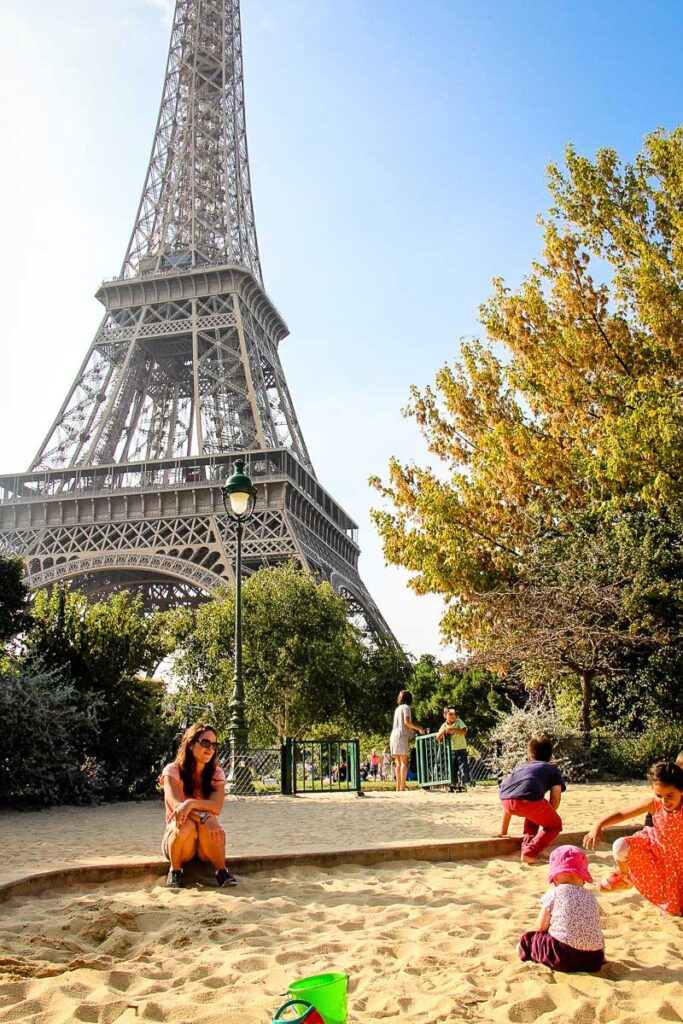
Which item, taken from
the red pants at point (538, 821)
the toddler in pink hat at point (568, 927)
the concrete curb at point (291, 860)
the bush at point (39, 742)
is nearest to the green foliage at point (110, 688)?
the bush at point (39, 742)

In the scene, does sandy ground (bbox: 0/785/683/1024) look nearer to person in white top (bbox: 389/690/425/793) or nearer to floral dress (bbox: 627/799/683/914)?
floral dress (bbox: 627/799/683/914)

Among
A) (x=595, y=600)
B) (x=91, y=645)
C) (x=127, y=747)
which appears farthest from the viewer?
(x=91, y=645)

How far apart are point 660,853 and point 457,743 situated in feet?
33.7

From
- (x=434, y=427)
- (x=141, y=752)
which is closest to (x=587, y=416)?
(x=434, y=427)

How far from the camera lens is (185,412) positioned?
50.9 meters

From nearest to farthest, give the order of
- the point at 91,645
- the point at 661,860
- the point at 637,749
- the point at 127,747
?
the point at 661,860, the point at 637,749, the point at 127,747, the point at 91,645

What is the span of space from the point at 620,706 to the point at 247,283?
35374 millimetres

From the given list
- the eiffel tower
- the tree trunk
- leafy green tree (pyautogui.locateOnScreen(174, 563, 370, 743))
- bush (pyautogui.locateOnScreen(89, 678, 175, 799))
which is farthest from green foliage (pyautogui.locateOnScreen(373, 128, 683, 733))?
the eiffel tower

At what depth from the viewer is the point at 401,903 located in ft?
17.0

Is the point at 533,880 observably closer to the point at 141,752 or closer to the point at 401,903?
the point at 401,903

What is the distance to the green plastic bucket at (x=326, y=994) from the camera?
108 inches

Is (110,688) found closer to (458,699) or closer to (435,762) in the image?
(435,762)

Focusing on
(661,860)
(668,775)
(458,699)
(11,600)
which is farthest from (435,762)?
(458,699)

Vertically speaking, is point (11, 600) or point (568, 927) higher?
point (11, 600)
